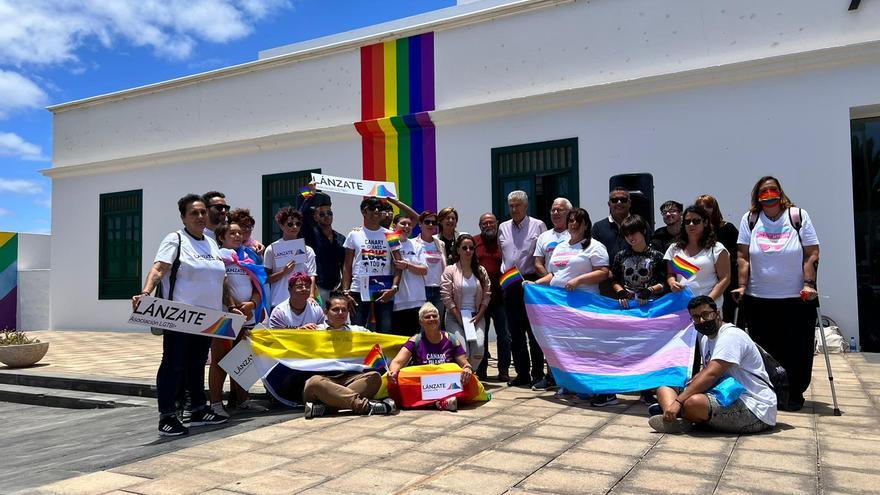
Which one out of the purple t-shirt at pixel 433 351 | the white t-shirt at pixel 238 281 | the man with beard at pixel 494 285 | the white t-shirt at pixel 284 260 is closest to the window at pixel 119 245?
the white t-shirt at pixel 284 260

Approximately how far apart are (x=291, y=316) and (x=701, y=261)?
3676mm

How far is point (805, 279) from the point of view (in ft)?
17.9

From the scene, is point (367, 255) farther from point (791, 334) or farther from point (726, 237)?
point (791, 334)

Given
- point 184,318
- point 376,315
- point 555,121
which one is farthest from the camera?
point 555,121

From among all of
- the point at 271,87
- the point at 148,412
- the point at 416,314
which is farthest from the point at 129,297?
the point at 416,314

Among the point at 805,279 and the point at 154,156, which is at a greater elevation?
the point at 154,156

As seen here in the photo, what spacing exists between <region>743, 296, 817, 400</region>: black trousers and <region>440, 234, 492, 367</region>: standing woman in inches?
98.9

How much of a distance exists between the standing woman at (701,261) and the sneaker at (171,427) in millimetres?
4244

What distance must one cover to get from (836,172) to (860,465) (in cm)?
620

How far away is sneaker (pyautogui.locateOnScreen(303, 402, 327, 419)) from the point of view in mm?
5487

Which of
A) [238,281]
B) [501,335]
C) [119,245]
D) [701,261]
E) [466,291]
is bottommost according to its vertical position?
[501,335]

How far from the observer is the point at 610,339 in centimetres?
588

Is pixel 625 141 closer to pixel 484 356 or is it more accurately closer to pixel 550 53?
pixel 550 53

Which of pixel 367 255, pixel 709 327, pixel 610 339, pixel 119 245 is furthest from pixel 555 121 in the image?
pixel 119 245
